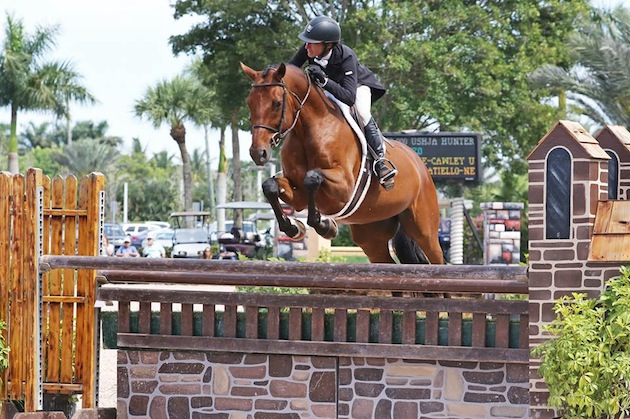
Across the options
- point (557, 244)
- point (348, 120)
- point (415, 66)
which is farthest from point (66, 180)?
point (415, 66)

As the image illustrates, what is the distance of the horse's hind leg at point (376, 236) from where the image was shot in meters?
7.91

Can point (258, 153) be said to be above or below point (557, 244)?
above

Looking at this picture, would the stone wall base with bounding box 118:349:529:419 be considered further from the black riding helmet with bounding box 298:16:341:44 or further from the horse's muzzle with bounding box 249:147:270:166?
the black riding helmet with bounding box 298:16:341:44

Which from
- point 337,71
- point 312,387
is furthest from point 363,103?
point 312,387

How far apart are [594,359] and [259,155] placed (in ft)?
7.10

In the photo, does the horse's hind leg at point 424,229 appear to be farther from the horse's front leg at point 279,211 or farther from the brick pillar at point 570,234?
the brick pillar at point 570,234

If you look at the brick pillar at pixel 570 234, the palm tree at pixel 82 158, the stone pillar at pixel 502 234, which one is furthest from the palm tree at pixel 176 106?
the brick pillar at pixel 570 234

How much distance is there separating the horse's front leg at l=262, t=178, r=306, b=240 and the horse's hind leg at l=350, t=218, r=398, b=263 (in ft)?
3.48

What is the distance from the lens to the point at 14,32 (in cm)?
3153

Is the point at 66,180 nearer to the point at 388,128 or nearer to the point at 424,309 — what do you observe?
the point at 424,309

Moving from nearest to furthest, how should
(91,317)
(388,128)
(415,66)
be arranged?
(91,317) < (415,66) < (388,128)

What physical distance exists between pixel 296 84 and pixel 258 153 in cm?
69

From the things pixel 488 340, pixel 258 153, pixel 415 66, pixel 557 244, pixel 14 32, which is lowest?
pixel 488 340

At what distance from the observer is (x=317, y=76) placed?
684 centimetres
